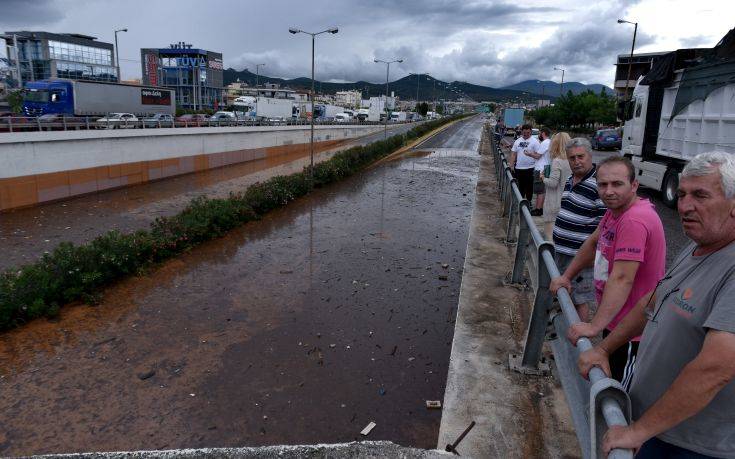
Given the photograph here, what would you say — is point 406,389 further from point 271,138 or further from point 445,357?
point 271,138

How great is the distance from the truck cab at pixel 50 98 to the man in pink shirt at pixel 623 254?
127 feet

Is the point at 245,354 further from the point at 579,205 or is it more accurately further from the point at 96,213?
the point at 96,213

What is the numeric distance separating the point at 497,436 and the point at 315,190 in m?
14.7

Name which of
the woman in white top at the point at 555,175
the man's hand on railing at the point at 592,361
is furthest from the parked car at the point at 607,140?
the man's hand on railing at the point at 592,361

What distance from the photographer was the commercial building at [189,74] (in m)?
106

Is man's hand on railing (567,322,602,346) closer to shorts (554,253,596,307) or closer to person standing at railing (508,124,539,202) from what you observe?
shorts (554,253,596,307)

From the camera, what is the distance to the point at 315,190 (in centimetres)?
1786

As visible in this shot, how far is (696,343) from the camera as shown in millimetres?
1850

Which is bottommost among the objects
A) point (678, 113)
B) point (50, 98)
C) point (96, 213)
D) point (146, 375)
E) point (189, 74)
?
point (96, 213)

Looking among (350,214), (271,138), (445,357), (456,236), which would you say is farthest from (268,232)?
(271,138)

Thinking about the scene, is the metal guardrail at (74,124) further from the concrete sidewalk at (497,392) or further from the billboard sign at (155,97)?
the billboard sign at (155,97)

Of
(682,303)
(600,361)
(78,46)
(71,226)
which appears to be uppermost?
(78,46)

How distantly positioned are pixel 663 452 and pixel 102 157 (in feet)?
68.8

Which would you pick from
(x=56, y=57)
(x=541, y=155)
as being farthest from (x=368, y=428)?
(x=56, y=57)
